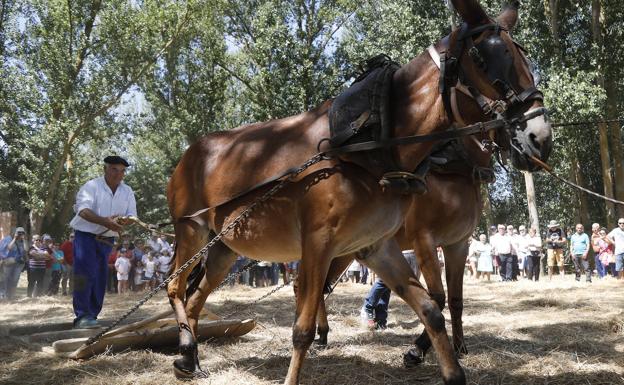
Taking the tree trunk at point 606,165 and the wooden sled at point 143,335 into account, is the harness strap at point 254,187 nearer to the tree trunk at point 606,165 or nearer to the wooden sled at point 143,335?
the wooden sled at point 143,335

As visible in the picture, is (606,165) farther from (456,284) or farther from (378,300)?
(456,284)

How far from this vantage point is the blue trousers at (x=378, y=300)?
6941 millimetres

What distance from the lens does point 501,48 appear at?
3.24 m

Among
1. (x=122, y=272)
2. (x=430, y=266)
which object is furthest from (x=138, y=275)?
(x=430, y=266)

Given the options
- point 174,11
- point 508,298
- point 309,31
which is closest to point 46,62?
point 174,11

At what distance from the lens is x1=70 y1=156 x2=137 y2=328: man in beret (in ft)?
20.4

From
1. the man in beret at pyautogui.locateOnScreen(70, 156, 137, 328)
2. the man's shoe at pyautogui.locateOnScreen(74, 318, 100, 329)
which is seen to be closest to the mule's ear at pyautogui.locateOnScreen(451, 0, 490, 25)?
the man in beret at pyautogui.locateOnScreen(70, 156, 137, 328)

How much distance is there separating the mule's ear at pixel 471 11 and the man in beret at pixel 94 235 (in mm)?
4154

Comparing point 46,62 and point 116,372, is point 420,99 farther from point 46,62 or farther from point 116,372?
point 46,62

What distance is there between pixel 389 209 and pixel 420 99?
73cm

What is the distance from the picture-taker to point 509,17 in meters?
3.65

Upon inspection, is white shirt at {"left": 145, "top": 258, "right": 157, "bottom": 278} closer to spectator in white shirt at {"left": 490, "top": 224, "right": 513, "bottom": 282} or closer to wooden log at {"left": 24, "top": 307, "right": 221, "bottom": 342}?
wooden log at {"left": 24, "top": 307, "right": 221, "bottom": 342}

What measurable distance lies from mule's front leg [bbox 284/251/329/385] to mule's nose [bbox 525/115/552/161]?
1441 millimetres

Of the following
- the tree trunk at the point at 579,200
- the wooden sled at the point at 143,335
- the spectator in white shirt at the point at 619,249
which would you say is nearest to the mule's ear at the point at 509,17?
the wooden sled at the point at 143,335
